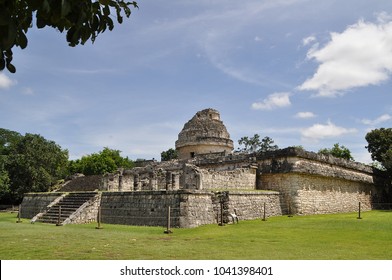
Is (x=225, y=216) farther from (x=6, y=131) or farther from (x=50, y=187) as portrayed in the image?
(x=6, y=131)

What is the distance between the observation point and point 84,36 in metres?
3.62

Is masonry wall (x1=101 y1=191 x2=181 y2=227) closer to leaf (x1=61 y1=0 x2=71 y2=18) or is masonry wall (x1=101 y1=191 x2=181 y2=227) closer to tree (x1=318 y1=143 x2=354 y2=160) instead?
Result: leaf (x1=61 y1=0 x2=71 y2=18)

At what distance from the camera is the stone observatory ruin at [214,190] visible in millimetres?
15773

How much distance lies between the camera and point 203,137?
28.8 meters

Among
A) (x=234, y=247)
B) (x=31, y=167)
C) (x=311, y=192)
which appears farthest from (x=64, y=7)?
(x=31, y=167)

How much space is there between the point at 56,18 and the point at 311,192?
20.1m

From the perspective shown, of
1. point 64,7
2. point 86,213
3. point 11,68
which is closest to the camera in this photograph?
point 64,7

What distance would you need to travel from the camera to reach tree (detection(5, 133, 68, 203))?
→ 32969 millimetres

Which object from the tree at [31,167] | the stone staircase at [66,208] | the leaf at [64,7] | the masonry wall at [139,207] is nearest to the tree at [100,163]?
the tree at [31,167]

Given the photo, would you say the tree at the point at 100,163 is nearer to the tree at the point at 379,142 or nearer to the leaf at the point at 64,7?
the tree at the point at 379,142

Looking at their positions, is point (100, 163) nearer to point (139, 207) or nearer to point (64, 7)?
point (139, 207)
